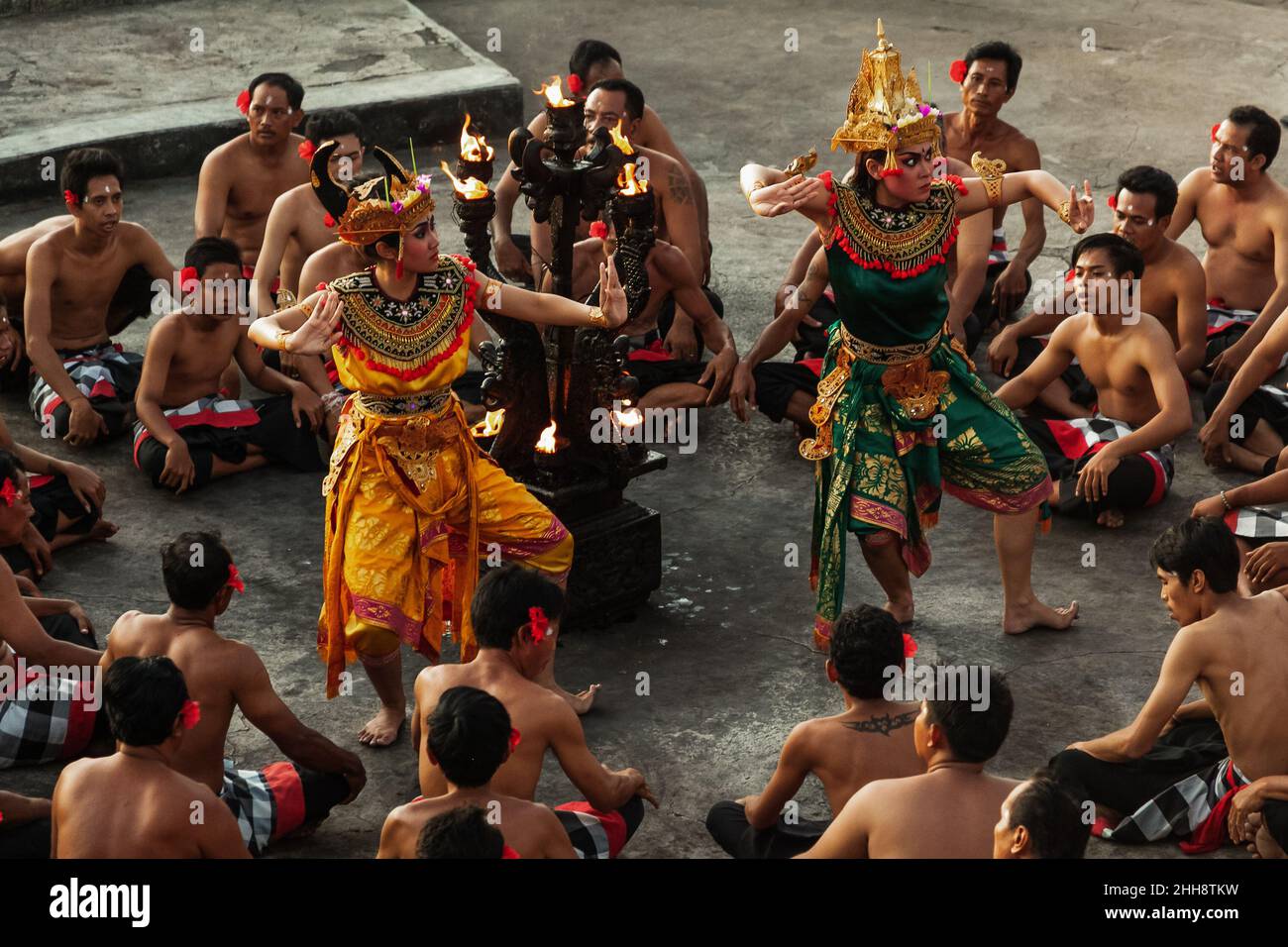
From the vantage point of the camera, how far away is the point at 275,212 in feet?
26.0

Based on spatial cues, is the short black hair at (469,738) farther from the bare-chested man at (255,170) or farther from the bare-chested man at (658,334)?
the bare-chested man at (255,170)

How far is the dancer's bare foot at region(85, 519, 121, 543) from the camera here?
677cm

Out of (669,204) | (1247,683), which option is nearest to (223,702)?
(1247,683)

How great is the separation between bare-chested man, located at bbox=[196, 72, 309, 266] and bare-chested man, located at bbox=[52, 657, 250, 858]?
432 centimetres

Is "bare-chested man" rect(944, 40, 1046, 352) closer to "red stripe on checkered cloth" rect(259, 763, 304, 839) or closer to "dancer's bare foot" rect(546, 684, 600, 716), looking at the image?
"dancer's bare foot" rect(546, 684, 600, 716)

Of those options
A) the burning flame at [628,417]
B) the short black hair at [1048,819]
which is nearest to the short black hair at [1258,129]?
the burning flame at [628,417]

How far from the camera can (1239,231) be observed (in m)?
7.88

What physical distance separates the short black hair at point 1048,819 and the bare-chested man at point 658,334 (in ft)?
10.9

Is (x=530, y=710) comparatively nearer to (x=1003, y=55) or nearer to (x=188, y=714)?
(x=188, y=714)

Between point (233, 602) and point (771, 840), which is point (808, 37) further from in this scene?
point (771, 840)

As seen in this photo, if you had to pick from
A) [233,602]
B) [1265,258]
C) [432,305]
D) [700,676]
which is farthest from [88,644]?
[1265,258]

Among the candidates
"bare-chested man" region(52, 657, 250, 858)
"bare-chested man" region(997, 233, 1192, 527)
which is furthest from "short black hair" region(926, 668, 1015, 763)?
"bare-chested man" region(997, 233, 1192, 527)

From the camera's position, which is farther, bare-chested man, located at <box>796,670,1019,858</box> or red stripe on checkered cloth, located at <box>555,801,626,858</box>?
red stripe on checkered cloth, located at <box>555,801,626,858</box>

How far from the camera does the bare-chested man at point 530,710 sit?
4574 mm
